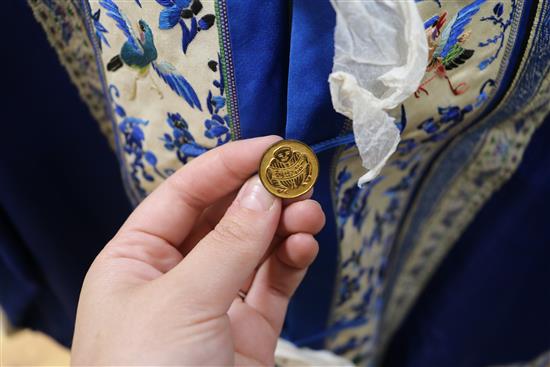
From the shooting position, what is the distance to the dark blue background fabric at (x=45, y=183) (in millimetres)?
507

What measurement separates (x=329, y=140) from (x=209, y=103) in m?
0.10

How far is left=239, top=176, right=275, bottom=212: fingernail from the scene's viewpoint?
387 mm

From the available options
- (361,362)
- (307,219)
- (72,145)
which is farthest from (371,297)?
(72,145)

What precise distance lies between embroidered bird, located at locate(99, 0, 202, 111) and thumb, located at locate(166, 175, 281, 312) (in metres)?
0.09

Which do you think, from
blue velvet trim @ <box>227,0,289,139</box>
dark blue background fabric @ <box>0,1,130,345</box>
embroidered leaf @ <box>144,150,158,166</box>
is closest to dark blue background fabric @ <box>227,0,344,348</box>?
blue velvet trim @ <box>227,0,289,139</box>

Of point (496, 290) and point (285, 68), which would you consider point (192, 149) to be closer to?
point (285, 68)

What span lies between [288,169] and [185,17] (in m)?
0.13

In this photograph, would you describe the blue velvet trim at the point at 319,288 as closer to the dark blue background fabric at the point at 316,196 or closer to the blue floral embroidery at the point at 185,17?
the dark blue background fabric at the point at 316,196

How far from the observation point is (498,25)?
0.39 meters

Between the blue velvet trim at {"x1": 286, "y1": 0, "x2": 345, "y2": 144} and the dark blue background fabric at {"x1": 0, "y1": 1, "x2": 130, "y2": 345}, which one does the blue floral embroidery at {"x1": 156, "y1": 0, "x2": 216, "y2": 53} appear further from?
the dark blue background fabric at {"x1": 0, "y1": 1, "x2": 130, "y2": 345}

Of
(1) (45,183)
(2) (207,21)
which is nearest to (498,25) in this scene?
(2) (207,21)

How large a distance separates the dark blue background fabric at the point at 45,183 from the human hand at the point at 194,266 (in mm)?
169

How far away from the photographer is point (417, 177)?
542mm

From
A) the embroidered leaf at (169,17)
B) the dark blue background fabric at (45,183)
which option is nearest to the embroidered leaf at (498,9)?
the embroidered leaf at (169,17)
